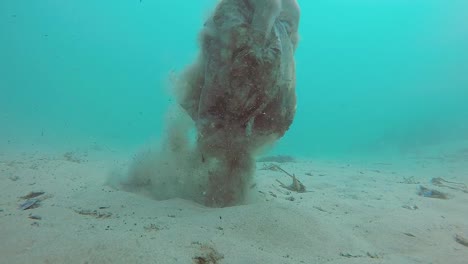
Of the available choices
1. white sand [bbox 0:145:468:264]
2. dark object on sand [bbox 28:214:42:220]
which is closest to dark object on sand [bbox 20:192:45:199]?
white sand [bbox 0:145:468:264]

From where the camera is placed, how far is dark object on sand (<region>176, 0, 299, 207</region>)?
13.9 feet

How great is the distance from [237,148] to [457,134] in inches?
1291

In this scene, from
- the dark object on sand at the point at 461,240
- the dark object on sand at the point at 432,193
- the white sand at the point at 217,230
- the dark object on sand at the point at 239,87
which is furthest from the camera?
the dark object on sand at the point at 432,193

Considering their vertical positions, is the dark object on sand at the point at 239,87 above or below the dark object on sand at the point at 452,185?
above

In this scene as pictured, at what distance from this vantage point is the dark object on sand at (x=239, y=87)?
4.22m

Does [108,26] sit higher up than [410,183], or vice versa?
[108,26]

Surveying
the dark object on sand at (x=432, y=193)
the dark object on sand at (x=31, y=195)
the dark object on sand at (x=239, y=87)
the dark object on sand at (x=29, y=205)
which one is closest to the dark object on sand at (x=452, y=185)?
the dark object on sand at (x=432, y=193)

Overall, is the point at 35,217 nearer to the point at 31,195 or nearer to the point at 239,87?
the point at 31,195

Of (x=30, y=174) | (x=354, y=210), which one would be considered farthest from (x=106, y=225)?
(x=30, y=174)

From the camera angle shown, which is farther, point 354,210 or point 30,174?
point 30,174

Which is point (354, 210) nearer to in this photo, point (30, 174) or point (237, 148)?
point (237, 148)

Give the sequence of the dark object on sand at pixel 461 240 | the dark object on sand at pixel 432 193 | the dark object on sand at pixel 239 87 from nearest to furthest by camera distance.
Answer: the dark object on sand at pixel 461 240, the dark object on sand at pixel 239 87, the dark object on sand at pixel 432 193

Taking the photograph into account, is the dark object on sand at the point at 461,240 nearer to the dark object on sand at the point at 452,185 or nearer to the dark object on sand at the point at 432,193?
the dark object on sand at the point at 432,193

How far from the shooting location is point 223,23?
14.1 ft
